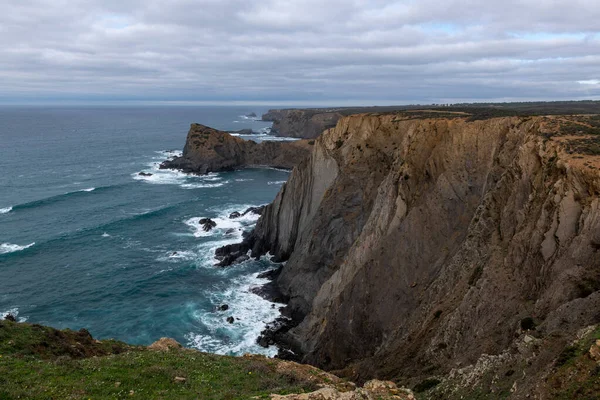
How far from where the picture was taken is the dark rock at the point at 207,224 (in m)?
67.9

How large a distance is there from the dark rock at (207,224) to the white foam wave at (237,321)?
18.6 meters

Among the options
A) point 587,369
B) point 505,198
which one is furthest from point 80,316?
point 587,369

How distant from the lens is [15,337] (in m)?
22.7

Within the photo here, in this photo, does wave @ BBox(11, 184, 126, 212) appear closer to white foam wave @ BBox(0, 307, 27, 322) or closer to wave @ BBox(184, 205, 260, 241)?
wave @ BBox(184, 205, 260, 241)

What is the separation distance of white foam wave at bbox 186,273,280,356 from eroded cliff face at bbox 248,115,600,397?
341 centimetres

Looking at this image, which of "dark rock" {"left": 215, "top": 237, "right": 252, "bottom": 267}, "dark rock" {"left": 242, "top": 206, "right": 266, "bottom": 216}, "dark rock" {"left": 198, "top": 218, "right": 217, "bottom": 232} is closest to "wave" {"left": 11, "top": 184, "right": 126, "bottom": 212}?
"dark rock" {"left": 198, "top": 218, "right": 217, "bottom": 232}

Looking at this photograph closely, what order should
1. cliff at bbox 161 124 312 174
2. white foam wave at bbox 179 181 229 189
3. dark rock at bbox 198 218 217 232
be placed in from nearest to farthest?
dark rock at bbox 198 218 217 232 → white foam wave at bbox 179 181 229 189 → cliff at bbox 161 124 312 174

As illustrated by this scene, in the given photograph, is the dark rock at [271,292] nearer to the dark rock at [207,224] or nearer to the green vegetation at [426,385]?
the dark rock at [207,224]

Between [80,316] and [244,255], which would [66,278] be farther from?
[244,255]

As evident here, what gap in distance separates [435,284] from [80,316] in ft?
115

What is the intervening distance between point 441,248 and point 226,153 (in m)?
95.9

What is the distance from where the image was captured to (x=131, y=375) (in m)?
17.7

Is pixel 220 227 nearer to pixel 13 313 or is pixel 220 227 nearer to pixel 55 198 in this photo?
pixel 13 313

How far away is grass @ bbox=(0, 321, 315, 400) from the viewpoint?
1617 centimetres
